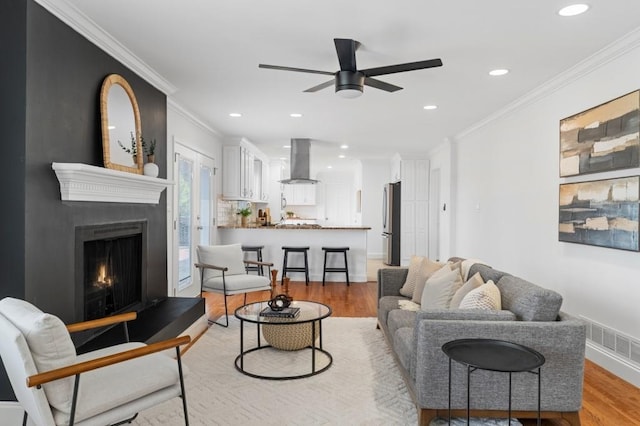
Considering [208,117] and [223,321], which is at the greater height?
[208,117]

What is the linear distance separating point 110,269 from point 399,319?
2.36m

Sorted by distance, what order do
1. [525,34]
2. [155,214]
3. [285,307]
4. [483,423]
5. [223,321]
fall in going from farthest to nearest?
[223,321], [155,214], [285,307], [525,34], [483,423]

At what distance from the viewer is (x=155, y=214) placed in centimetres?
416

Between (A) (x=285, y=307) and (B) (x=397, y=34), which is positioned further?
(A) (x=285, y=307)

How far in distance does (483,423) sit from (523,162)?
3.25m

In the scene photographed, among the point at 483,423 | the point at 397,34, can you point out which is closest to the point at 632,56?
the point at 397,34

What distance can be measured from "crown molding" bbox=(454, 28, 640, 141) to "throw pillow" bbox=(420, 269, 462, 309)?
2047 millimetres

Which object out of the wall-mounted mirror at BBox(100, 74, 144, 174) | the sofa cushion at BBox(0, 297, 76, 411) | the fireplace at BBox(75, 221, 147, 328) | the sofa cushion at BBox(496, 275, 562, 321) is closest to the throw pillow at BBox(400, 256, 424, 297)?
the sofa cushion at BBox(496, 275, 562, 321)

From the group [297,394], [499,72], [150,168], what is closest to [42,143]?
[150,168]

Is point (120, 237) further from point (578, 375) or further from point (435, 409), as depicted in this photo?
point (578, 375)

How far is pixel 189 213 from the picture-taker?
5.68 m

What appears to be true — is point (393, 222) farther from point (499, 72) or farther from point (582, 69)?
point (582, 69)

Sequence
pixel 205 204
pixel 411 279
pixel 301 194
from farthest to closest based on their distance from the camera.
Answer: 1. pixel 301 194
2. pixel 205 204
3. pixel 411 279

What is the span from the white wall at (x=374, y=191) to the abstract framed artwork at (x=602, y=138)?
657cm
